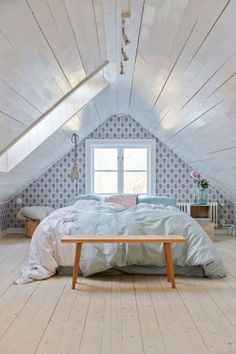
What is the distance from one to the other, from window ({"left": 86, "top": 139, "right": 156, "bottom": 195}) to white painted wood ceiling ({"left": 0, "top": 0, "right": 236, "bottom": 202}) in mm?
2638

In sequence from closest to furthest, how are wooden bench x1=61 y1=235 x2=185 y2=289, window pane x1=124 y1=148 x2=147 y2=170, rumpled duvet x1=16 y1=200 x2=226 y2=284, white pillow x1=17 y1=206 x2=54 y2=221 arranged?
wooden bench x1=61 y1=235 x2=185 y2=289
rumpled duvet x1=16 y1=200 x2=226 y2=284
white pillow x1=17 y1=206 x2=54 y2=221
window pane x1=124 y1=148 x2=147 y2=170

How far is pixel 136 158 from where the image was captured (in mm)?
7910

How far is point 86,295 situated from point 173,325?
106cm

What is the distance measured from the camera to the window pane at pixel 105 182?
793cm

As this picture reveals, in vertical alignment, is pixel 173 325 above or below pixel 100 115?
below

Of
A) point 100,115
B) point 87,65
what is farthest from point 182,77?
point 100,115

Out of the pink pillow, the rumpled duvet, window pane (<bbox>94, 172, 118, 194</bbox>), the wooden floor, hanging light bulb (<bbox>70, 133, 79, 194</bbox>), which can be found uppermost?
hanging light bulb (<bbox>70, 133, 79, 194</bbox>)

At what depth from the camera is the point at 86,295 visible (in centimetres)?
389

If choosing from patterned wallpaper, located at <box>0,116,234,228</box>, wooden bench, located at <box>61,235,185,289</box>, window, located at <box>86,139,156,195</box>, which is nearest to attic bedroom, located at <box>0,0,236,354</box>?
wooden bench, located at <box>61,235,185,289</box>

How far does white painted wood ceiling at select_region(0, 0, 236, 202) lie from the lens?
7.37ft

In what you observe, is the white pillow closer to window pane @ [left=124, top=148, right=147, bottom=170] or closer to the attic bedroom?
the attic bedroom

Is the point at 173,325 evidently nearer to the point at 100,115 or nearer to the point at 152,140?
the point at 100,115

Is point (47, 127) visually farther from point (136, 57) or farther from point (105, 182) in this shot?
point (105, 182)

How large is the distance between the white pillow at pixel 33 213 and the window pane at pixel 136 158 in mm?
1782
